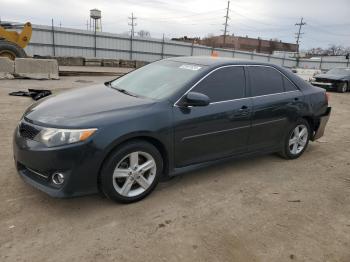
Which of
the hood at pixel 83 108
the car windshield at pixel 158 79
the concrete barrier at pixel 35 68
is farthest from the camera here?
the concrete barrier at pixel 35 68

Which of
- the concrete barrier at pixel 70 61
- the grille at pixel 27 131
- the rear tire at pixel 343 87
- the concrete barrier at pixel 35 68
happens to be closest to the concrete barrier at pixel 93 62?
the concrete barrier at pixel 70 61

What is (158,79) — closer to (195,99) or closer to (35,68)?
(195,99)

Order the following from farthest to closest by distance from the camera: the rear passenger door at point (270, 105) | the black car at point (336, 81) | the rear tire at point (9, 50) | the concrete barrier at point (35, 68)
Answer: the black car at point (336, 81)
the rear tire at point (9, 50)
the concrete barrier at point (35, 68)
the rear passenger door at point (270, 105)

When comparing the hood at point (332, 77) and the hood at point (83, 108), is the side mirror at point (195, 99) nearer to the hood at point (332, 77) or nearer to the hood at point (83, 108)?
the hood at point (83, 108)

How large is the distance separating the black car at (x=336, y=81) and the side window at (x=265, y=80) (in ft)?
47.0

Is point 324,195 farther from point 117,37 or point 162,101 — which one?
point 117,37

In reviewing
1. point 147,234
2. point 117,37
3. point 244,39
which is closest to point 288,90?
point 147,234

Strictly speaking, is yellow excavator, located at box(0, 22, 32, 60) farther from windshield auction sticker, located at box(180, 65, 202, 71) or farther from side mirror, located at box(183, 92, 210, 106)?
side mirror, located at box(183, 92, 210, 106)

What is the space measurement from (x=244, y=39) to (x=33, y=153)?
255 ft

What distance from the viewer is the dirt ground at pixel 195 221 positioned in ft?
9.39

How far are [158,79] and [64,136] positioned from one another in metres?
1.63

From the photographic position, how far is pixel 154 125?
356 cm

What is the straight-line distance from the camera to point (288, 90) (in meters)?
5.09

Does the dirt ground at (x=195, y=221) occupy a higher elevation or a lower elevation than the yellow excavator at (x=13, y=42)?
lower
